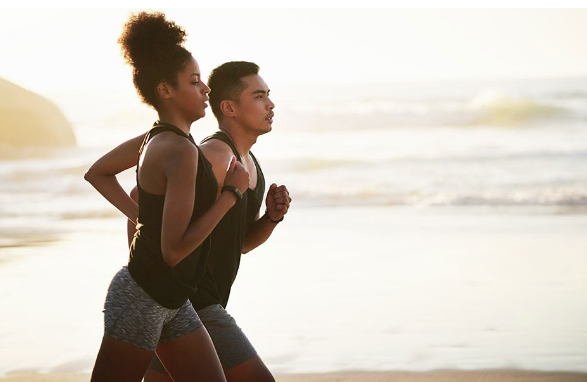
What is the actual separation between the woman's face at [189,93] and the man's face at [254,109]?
2.52 feet

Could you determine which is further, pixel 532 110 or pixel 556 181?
pixel 532 110

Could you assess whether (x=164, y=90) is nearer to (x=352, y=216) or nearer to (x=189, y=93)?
(x=189, y=93)

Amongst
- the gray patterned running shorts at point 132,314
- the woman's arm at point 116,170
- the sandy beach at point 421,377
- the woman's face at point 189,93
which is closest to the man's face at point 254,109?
the woman's arm at point 116,170

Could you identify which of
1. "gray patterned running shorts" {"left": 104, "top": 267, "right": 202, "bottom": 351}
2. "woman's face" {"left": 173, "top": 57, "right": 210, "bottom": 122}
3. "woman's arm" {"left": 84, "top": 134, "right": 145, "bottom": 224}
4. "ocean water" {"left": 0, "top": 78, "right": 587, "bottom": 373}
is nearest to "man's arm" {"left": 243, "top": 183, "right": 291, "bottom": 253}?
"woman's arm" {"left": 84, "top": 134, "right": 145, "bottom": 224}

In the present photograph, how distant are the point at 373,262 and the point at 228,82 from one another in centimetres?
463

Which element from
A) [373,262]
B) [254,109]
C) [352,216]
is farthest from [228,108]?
[352,216]

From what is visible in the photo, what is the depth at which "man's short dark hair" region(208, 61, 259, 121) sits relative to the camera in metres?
3.68

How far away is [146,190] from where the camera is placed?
2660 mm

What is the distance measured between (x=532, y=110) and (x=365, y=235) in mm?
19618

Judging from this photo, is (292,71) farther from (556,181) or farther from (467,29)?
(556,181)

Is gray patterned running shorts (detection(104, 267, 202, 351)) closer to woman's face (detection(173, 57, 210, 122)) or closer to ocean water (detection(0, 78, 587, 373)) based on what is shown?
woman's face (detection(173, 57, 210, 122))

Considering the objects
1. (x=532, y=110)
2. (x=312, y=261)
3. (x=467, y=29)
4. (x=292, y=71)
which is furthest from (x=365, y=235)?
(x=467, y=29)

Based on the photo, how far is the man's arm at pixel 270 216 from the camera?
3.49 m

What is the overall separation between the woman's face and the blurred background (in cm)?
21
